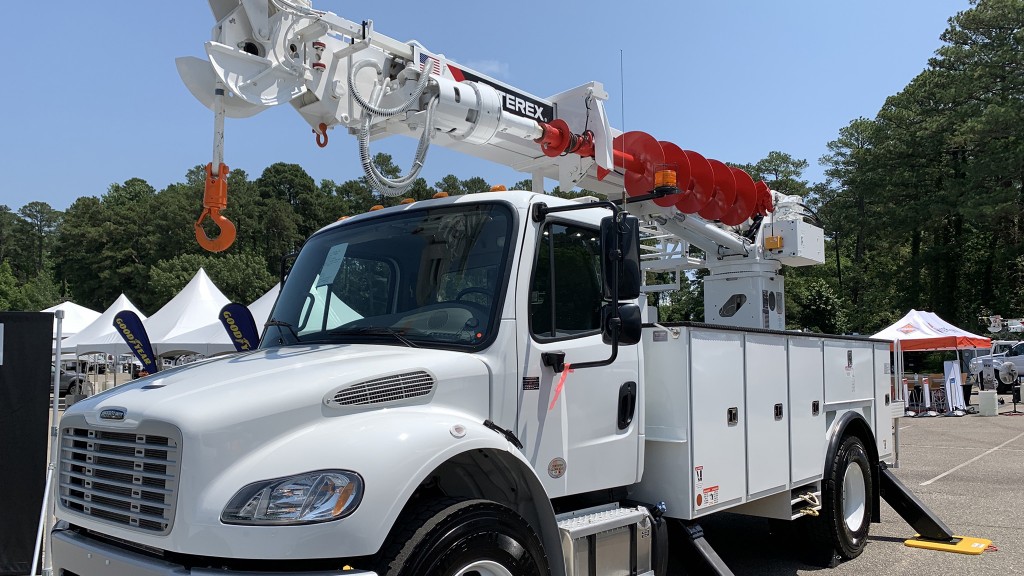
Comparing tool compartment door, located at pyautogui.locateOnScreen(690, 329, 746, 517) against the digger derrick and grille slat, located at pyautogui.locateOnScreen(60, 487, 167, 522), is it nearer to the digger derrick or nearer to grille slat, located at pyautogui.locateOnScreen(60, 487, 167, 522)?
the digger derrick

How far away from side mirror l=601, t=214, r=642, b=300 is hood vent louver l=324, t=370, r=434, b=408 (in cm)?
101

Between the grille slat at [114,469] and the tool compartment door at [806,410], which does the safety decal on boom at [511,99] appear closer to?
the tool compartment door at [806,410]

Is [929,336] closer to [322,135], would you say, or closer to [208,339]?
[208,339]

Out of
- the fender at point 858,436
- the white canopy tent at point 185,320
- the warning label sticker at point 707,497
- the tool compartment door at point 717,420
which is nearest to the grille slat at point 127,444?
the tool compartment door at point 717,420

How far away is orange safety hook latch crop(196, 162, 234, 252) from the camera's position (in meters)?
4.10

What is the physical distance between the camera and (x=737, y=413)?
504 cm

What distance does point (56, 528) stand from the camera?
349 cm

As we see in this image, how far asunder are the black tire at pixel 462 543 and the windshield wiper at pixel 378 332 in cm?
82

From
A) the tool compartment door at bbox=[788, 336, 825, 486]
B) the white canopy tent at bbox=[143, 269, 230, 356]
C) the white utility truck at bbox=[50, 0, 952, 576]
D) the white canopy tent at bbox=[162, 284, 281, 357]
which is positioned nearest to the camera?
the white utility truck at bbox=[50, 0, 952, 576]

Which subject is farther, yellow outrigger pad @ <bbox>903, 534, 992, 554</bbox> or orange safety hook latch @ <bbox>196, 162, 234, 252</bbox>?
yellow outrigger pad @ <bbox>903, 534, 992, 554</bbox>

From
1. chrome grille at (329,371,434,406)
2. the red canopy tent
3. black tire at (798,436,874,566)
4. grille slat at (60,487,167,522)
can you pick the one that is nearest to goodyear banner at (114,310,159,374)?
grille slat at (60,487,167,522)

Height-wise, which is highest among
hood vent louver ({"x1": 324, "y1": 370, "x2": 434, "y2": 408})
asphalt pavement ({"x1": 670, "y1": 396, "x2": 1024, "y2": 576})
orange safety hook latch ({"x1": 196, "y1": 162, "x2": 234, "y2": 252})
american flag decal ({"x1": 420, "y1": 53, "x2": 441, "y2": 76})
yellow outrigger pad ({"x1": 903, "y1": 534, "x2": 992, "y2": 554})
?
american flag decal ({"x1": 420, "y1": 53, "x2": 441, "y2": 76})

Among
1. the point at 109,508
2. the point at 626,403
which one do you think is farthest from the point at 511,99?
the point at 109,508

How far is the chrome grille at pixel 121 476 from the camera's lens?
9.24ft
